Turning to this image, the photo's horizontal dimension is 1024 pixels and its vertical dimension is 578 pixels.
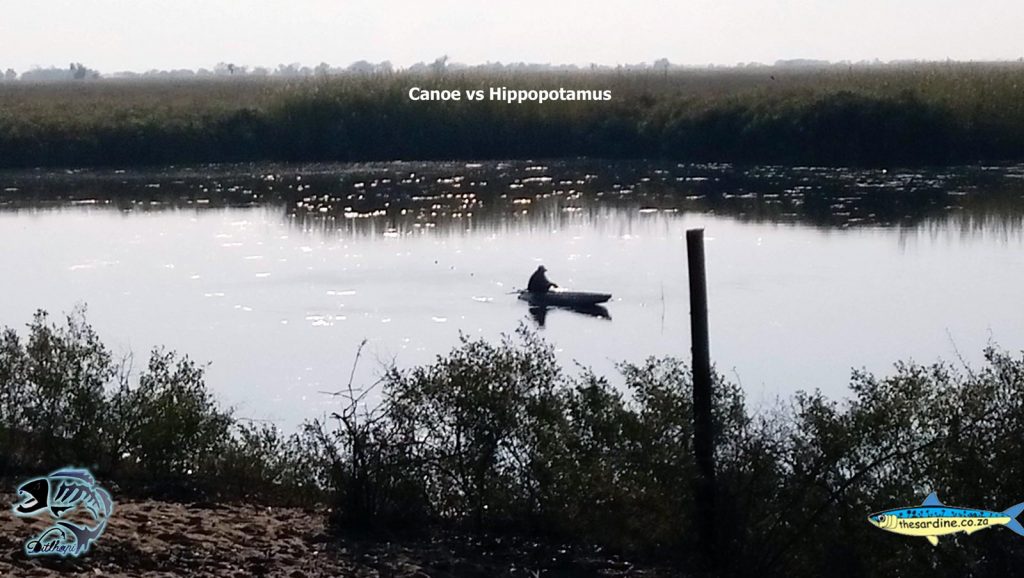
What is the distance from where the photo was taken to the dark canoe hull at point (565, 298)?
17.2 metres

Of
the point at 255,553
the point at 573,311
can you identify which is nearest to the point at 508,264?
the point at 573,311

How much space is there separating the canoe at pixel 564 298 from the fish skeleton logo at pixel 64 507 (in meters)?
8.92

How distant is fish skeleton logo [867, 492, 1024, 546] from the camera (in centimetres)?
745

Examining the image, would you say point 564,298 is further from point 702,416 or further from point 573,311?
point 702,416

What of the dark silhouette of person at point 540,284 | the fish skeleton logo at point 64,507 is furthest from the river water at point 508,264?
the fish skeleton logo at point 64,507

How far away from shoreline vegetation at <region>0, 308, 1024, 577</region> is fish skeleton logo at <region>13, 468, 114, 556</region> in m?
0.40

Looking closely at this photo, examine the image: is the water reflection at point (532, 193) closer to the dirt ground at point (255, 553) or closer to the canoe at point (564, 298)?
the canoe at point (564, 298)

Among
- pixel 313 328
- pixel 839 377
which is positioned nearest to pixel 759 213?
pixel 313 328

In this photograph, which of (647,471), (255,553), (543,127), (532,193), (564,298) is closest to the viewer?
(255,553)

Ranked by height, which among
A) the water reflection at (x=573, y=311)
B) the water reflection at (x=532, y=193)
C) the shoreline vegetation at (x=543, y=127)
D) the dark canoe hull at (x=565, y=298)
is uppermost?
the shoreline vegetation at (x=543, y=127)

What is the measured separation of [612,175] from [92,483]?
24.6 metres

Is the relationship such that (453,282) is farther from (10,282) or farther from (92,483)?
(92,483)

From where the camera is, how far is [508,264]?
21.2 m

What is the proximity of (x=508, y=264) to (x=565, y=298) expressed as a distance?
3878 mm
